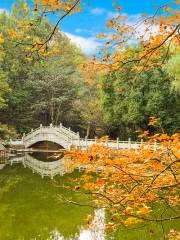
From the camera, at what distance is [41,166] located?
22828 millimetres

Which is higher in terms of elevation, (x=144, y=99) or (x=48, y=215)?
(x=144, y=99)

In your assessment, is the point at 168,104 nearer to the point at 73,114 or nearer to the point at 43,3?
the point at 73,114

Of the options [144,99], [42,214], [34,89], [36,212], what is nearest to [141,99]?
[144,99]

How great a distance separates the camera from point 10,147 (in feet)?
95.3

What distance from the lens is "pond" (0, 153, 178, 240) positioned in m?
9.31

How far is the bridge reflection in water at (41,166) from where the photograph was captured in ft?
66.6

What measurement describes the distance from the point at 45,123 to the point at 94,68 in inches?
1288

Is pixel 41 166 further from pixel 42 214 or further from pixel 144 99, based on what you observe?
pixel 42 214

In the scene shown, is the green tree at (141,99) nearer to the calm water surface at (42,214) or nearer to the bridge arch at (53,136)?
the bridge arch at (53,136)

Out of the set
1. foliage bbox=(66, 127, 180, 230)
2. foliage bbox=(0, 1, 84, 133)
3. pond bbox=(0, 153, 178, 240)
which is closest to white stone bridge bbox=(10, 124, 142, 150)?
foliage bbox=(0, 1, 84, 133)

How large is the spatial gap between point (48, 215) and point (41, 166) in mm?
11519

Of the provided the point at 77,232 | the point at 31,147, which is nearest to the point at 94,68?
the point at 77,232

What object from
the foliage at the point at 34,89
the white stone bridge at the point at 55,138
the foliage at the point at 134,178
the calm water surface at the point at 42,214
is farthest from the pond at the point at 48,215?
the foliage at the point at 34,89

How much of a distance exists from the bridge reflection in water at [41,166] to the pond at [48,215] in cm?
153
